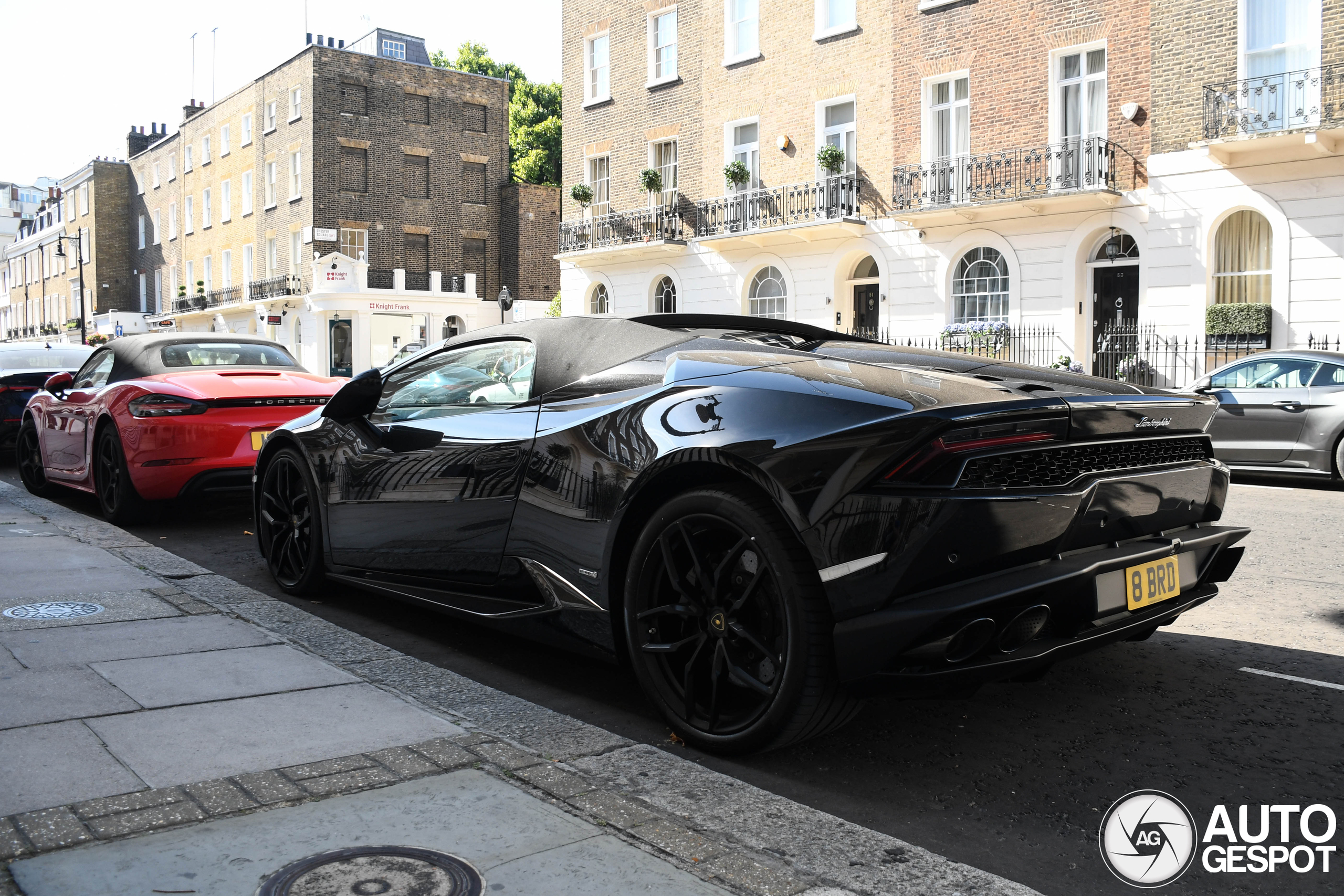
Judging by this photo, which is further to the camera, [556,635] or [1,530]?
[1,530]

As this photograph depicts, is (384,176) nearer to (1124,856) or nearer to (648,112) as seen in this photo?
(648,112)

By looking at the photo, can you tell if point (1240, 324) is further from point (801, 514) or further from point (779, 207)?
point (801, 514)

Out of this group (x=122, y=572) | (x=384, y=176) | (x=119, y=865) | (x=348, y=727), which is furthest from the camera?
(x=384, y=176)

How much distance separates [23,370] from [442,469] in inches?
424

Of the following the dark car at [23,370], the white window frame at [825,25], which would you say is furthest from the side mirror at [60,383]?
the white window frame at [825,25]

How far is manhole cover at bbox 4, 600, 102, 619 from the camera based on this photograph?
186 inches

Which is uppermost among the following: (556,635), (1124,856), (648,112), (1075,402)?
(648,112)

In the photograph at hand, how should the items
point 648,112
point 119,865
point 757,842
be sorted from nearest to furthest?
1. point 119,865
2. point 757,842
3. point 648,112

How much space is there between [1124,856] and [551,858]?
1381 millimetres

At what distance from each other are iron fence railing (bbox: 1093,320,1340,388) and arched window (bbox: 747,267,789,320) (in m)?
7.84

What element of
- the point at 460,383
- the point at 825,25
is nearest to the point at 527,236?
the point at 825,25

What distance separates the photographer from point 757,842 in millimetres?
2617

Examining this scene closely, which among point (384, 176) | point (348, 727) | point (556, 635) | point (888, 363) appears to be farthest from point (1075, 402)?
point (384, 176)

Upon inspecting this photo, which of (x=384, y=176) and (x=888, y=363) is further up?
(x=384, y=176)
